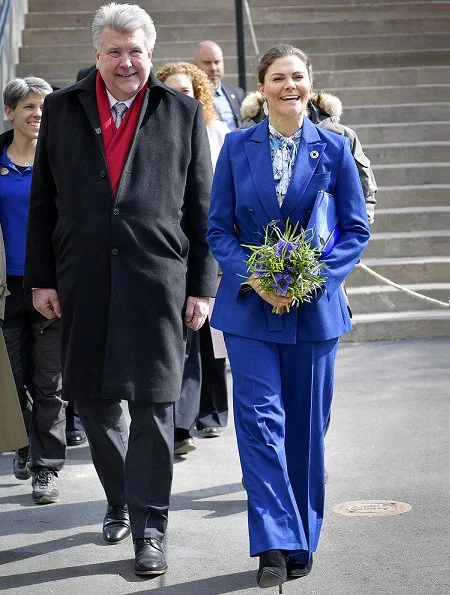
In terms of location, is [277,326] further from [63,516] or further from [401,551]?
[63,516]

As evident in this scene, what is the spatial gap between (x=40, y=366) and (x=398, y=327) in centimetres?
460

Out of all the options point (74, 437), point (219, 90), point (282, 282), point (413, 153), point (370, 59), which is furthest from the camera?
point (370, 59)

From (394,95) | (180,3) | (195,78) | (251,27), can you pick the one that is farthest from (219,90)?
(180,3)

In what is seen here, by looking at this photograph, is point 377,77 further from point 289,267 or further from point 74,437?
point 289,267

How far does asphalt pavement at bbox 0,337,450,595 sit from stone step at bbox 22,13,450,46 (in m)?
6.73

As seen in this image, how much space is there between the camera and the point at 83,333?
5.83m

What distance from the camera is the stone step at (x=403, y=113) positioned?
13664mm

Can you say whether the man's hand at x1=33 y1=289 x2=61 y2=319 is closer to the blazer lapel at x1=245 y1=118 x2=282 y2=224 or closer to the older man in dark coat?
the older man in dark coat

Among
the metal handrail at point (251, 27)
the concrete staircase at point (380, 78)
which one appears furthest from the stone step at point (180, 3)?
the metal handrail at point (251, 27)

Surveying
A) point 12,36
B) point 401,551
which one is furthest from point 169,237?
point 12,36

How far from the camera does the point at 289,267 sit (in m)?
5.30

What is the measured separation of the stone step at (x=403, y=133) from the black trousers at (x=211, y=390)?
550 cm

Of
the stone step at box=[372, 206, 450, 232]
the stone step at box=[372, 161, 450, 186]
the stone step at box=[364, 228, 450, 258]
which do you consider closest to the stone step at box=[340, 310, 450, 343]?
the stone step at box=[364, 228, 450, 258]

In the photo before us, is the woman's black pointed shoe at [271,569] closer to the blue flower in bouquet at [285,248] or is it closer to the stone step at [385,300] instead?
the blue flower in bouquet at [285,248]
